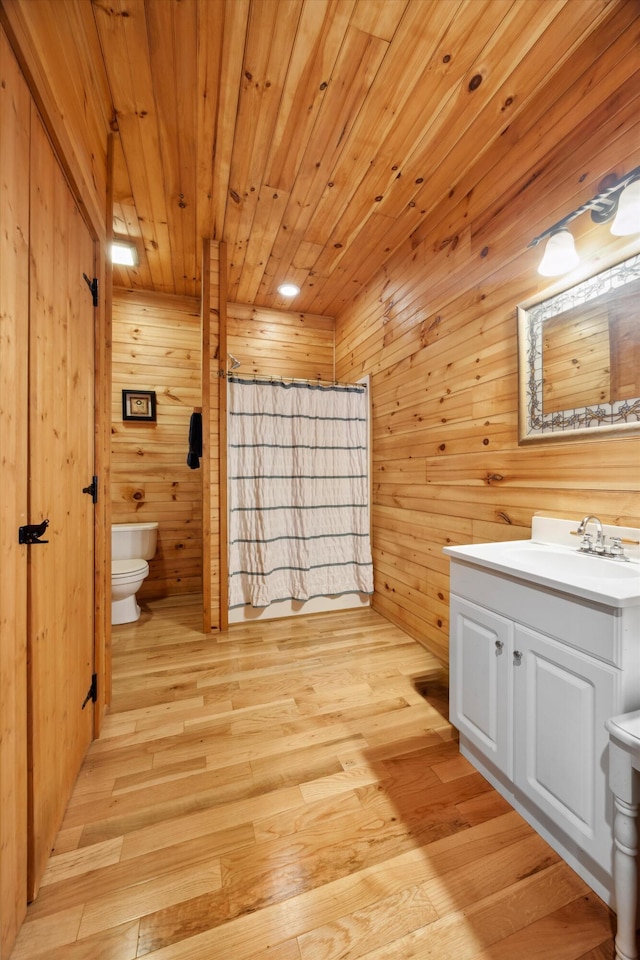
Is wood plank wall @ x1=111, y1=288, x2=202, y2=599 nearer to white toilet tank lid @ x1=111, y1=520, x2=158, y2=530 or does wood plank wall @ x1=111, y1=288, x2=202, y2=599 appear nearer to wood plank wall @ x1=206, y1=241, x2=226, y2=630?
white toilet tank lid @ x1=111, y1=520, x2=158, y2=530

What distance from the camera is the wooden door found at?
979mm

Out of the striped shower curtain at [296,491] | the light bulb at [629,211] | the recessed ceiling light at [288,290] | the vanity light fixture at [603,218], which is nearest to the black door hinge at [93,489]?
the striped shower curtain at [296,491]

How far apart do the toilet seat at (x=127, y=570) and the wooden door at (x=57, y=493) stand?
42.6 inches

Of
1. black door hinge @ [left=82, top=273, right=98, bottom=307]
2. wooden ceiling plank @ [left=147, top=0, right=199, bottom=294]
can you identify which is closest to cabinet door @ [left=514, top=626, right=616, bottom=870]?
black door hinge @ [left=82, top=273, right=98, bottom=307]

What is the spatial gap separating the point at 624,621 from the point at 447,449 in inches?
51.2

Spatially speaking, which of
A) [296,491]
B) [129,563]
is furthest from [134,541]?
[296,491]

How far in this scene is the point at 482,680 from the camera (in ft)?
4.32

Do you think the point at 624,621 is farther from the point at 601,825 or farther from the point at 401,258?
the point at 401,258

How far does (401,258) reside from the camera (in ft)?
8.27

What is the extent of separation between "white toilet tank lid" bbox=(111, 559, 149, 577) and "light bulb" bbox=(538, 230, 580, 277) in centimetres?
294

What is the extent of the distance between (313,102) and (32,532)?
2.00 meters

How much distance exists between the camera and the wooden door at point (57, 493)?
3.21ft

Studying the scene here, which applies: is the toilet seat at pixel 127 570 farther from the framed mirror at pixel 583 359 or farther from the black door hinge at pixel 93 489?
the framed mirror at pixel 583 359

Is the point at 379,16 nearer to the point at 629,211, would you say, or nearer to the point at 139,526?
the point at 629,211
